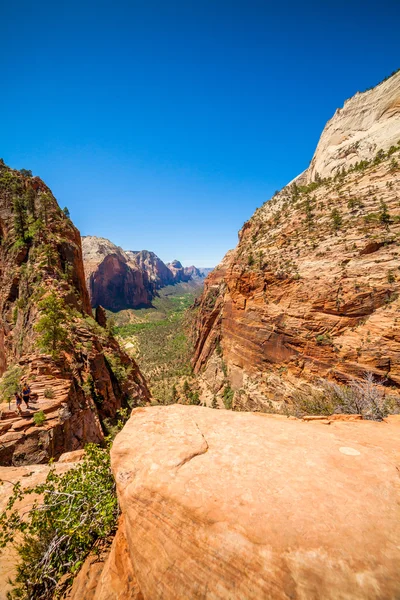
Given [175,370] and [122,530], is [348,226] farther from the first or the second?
[175,370]

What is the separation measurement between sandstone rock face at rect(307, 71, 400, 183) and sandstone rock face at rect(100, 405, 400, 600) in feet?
140

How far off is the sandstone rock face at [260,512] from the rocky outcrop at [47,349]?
365 inches

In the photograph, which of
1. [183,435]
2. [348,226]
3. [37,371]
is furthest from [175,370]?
[183,435]

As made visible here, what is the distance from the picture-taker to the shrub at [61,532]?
4.36 meters

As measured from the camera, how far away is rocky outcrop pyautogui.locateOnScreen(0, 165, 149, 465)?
447 inches

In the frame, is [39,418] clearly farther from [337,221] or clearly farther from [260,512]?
[337,221]

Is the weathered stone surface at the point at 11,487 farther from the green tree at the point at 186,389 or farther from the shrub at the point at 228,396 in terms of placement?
the green tree at the point at 186,389

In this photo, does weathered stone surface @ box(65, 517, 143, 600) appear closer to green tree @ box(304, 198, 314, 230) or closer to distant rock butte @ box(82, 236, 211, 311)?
green tree @ box(304, 198, 314, 230)

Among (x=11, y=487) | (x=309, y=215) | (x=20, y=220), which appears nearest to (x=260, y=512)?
(x=11, y=487)

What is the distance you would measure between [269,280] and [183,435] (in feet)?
79.2

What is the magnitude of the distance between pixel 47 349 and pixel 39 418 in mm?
5969

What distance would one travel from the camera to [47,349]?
1593 centimetres

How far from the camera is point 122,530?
4.44m

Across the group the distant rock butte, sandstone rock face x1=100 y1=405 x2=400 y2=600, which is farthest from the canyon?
the distant rock butte
